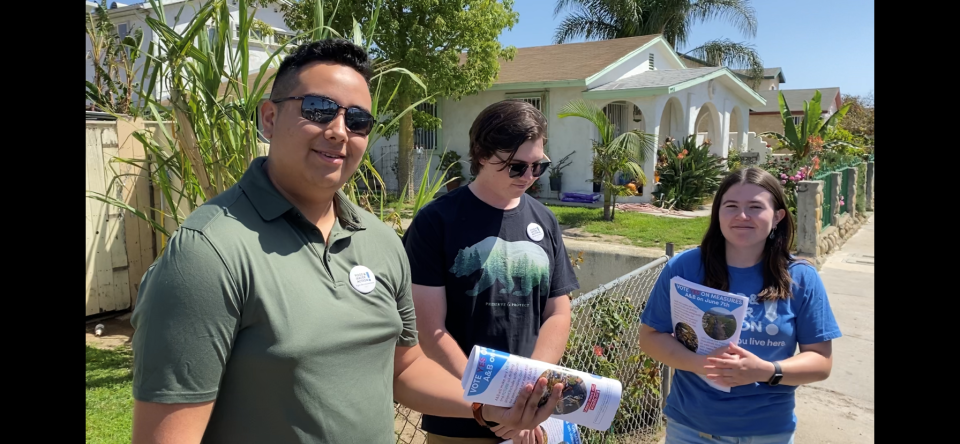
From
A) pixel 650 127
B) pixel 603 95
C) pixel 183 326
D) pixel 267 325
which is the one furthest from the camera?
pixel 603 95

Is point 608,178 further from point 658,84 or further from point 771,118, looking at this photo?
point 771,118

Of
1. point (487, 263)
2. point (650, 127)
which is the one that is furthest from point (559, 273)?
point (650, 127)

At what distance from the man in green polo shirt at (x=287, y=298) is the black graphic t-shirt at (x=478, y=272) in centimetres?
56

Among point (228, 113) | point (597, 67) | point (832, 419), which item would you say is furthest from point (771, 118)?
point (228, 113)

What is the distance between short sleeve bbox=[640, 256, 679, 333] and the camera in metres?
2.78

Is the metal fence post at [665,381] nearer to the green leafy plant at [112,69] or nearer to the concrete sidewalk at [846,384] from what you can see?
the concrete sidewalk at [846,384]

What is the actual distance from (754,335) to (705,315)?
262 millimetres

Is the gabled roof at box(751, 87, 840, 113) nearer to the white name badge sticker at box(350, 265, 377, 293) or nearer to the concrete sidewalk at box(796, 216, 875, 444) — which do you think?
the concrete sidewalk at box(796, 216, 875, 444)

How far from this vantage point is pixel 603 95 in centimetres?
1612

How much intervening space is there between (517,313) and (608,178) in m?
11.1

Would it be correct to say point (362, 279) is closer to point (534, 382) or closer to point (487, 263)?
point (534, 382)

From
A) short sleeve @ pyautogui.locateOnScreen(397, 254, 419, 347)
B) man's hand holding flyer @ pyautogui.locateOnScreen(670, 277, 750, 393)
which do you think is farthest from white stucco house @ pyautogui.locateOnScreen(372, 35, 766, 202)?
short sleeve @ pyautogui.locateOnScreen(397, 254, 419, 347)

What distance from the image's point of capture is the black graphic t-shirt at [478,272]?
2.39m

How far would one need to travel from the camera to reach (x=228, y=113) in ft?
10.1
